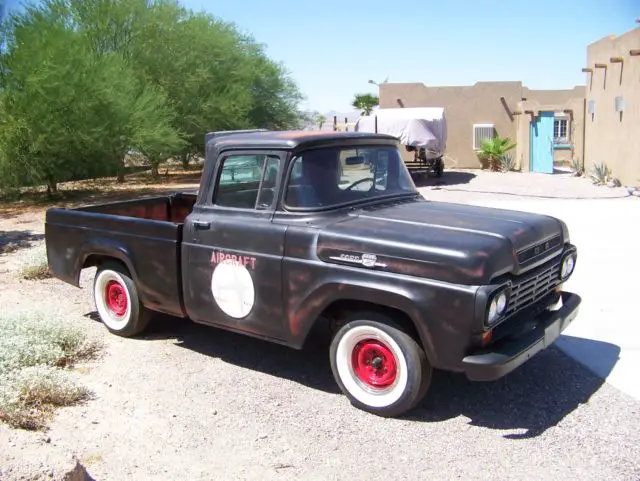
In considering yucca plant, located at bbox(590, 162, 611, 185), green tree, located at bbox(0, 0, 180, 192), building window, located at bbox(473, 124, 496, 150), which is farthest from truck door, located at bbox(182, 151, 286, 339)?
building window, located at bbox(473, 124, 496, 150)

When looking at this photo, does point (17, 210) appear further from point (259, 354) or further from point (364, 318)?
point (364, 318)

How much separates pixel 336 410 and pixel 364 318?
2.29 ft

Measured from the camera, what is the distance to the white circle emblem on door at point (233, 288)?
471 centimetres

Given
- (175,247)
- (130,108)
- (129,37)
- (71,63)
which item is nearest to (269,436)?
(175,247)

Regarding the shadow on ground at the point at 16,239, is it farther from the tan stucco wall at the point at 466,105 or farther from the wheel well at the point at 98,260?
the tan stucco wall at the point at 466,105

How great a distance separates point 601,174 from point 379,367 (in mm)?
18137

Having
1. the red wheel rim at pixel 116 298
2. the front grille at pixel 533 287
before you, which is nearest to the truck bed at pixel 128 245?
the red wheel rim at pixel 116 298

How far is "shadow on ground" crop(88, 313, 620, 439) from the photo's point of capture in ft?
14.1

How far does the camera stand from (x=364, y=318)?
14.0 feet

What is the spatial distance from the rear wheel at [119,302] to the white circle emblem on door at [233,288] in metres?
1.20

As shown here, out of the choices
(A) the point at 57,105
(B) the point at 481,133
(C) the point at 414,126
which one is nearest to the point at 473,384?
(A) the point at 57,105

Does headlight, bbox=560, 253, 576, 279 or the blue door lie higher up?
the blue door

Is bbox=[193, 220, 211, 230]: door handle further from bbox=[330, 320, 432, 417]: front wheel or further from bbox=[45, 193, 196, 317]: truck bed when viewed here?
bbox=[330, 320, 432, 417]: front wheel

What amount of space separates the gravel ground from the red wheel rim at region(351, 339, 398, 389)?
254mm
